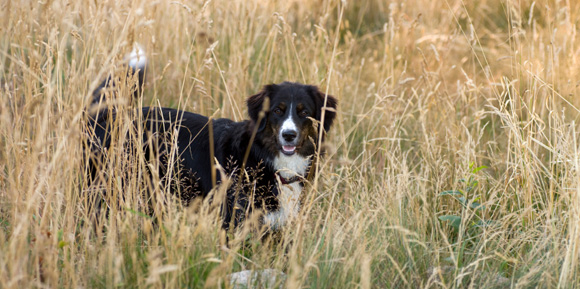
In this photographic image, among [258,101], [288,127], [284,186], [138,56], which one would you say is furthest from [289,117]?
[138,56]

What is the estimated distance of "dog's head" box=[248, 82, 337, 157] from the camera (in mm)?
3537

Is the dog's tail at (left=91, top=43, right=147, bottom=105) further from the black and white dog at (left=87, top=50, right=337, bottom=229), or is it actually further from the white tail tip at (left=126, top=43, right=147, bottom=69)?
the black and white dog at (left=87, top=50, right=337, bottom=229)

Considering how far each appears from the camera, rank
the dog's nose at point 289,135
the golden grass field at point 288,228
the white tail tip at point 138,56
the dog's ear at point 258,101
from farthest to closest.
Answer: the dog's ear at point 258,101
the dog's nose at point 289,135
the white tail tip at point 138,56
the golden grass field at point 288,228

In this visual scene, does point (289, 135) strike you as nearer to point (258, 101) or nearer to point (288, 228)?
point (258, 101)

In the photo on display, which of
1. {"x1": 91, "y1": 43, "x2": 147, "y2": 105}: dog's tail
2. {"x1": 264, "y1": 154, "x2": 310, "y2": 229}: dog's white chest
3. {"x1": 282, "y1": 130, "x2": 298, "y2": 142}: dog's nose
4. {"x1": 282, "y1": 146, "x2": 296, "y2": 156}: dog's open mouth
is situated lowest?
{"x1": 264, "y1": 154, "x2": 310, "y2": 229}: dog's white chest

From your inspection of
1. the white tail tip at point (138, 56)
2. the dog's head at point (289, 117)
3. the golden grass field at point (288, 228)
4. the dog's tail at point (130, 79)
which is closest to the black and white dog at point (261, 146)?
the dog's head at point (289, 117)

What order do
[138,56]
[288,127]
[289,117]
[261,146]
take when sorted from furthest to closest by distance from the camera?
1. [261,146]
2. [289,117]
3. [288,127]
4. [138,56]

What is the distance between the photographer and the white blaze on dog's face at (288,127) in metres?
3.54

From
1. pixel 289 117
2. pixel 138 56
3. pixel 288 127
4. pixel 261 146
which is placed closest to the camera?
pixel 138 56

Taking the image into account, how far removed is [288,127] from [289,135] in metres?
0.05

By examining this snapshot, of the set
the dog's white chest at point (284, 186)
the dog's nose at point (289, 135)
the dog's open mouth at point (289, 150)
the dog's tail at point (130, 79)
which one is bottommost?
the dog's white chest at point (284, 186)

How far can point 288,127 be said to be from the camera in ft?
11.4

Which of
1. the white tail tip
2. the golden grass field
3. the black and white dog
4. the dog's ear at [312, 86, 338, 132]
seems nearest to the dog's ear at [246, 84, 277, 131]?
the black and white dog

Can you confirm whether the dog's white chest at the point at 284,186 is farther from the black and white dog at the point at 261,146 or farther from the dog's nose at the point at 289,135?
the dog's nose at the point at 289,135
